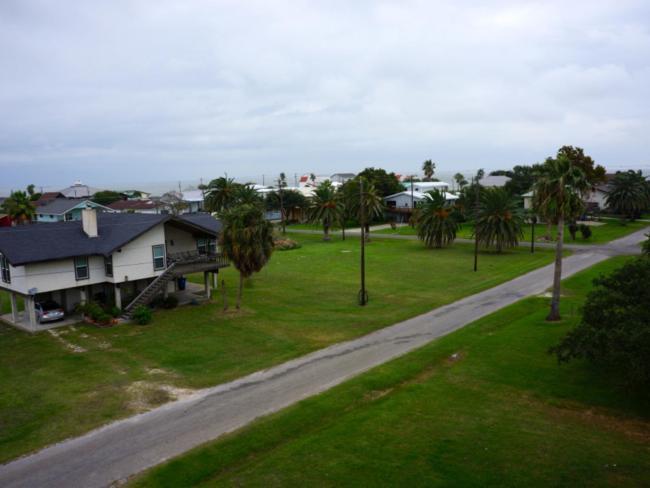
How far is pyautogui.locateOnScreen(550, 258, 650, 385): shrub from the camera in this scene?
638 inches

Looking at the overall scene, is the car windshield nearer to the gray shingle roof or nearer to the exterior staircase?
the gray shingle roof

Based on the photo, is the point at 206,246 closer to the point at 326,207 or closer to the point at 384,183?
the point at 326,207

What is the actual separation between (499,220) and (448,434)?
44349 millimetres

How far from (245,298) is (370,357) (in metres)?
16.5

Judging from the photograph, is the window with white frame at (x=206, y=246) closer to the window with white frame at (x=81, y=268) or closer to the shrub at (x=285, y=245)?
the window with white frame at (x=81, y=268)

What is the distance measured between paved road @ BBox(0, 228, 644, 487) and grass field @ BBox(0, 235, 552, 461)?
3.37 feet

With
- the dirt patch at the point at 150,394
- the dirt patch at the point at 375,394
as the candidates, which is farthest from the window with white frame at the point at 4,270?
the dirt patch at the point at 375,394

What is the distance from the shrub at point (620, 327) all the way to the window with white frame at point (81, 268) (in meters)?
28.3

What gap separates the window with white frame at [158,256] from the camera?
36125 millimetres

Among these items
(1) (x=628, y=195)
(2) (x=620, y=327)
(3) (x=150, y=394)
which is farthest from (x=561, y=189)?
(1) (x=628, y=195)

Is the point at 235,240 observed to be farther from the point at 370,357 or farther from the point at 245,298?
the point at 370,357

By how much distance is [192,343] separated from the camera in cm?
2808

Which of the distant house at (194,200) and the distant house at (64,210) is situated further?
the distant house at (194,200)

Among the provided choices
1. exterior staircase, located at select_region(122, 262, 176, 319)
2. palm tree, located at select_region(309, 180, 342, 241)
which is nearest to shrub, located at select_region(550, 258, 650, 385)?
exterior staircase, located at select_region(122, 262, 176, 319)
